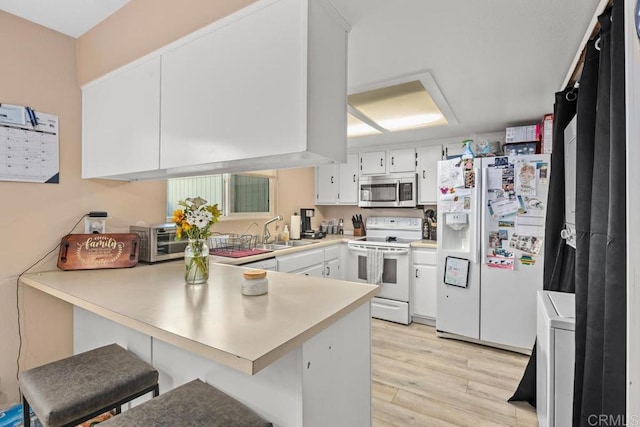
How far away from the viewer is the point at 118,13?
5.48 feet

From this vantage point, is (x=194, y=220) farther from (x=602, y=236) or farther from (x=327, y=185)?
(x=327, y=185)

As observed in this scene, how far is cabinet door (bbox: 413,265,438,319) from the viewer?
331 cm

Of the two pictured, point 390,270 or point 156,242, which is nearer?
point 156,242

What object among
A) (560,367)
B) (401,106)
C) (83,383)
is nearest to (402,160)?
(401,106)

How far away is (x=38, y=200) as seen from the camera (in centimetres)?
176

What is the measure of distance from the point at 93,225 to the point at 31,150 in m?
0.53

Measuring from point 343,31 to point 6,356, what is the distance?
8.15 ft

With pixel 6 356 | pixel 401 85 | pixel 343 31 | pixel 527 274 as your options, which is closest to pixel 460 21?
pixel 343 31

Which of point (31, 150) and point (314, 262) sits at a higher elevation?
point (31, 150)

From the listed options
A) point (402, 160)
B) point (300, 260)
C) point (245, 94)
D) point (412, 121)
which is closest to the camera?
point (245, 94)

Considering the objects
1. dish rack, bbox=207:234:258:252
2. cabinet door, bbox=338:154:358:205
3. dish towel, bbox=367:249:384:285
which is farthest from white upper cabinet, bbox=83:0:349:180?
cabinet door, bbox=338:154:358:205

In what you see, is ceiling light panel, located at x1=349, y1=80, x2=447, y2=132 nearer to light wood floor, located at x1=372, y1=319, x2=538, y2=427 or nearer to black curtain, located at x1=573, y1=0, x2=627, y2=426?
black curtain, located at x1=573, y1=0, x2=627, y2=426

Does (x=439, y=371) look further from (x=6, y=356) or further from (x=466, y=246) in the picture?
(x=6, y=356)

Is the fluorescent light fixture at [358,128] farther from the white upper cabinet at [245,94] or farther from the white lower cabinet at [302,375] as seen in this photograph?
the white lower cabinet at [302,375]
